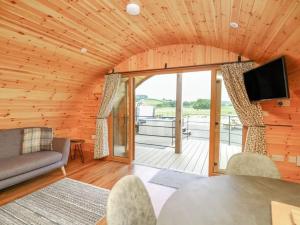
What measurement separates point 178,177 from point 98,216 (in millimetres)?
1629

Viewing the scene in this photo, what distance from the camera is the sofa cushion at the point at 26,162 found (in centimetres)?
247

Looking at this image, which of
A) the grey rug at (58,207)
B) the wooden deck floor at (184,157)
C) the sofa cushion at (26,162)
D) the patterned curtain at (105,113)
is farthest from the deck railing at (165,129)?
the grey rug at (58,207)

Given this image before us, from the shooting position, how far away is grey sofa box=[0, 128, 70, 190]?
2.51 m

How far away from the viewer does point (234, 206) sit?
3.39 ft

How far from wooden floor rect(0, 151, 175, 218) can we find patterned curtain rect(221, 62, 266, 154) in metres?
1.55

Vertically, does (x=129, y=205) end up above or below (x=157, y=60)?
below

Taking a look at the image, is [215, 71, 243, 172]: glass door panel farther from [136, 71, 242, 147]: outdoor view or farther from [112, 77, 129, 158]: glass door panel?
[112, 77, 129, 158]: glass door panel

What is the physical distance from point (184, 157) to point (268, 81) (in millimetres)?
2868

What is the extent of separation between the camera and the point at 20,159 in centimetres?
281

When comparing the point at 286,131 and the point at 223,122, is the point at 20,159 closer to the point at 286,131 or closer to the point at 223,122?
the point at 223,122

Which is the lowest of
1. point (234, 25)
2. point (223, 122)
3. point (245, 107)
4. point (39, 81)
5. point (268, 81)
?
point (223, 122)

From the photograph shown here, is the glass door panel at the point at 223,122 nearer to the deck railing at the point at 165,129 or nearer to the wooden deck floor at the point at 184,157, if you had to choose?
the wooden deck floor at the point at 184,157

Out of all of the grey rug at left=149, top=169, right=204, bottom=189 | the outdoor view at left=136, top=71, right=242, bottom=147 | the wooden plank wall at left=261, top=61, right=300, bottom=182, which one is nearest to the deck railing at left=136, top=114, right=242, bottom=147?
the outdoor view at left=136, top=71, right=242, bottom=147

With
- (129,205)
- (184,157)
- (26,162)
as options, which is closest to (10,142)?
(26,162)
